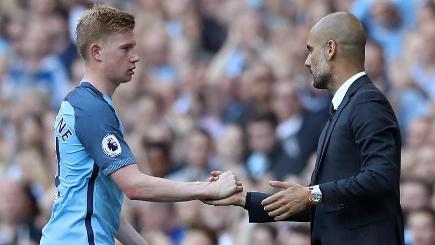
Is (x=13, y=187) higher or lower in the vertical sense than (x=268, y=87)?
lower

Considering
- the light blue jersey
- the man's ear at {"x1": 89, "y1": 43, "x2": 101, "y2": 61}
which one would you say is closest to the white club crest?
the light blue jersey

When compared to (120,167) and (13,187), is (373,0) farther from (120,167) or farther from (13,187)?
(120,167)

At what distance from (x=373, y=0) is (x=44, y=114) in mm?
4078

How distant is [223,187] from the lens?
6.45 meters

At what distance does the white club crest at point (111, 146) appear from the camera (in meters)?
6.13

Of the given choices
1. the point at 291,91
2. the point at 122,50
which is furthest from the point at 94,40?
the point at 291,91

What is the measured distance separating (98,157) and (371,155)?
1.39 metres

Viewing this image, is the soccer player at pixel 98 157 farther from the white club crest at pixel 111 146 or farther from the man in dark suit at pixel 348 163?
the man in dark suit at pixel 348 163

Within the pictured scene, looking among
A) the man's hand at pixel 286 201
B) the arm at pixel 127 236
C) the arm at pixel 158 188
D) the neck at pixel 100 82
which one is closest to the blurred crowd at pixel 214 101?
the arm at pixel 127 236

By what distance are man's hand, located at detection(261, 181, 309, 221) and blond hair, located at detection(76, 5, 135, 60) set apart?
118 centimetres

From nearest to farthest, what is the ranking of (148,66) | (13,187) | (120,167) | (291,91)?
(120,167)
(291,91)
(13,187)
(148,66)

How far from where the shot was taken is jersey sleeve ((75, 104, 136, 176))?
20.1 ft

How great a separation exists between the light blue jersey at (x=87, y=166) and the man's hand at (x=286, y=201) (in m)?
0.76

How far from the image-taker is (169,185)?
20.6 ft
